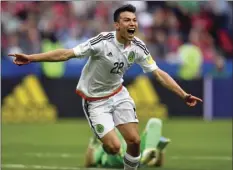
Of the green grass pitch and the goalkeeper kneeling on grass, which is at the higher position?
the goalkeeper kneeling on grass

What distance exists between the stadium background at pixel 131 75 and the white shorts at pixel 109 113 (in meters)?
4.34

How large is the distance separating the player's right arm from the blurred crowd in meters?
11.7

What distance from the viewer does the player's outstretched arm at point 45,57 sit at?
9.12 m

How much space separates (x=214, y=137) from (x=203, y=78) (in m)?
4.38

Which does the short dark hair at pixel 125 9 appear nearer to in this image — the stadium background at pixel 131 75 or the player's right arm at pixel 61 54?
the player's right arm at pixel 61 54

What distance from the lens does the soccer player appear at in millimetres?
9750

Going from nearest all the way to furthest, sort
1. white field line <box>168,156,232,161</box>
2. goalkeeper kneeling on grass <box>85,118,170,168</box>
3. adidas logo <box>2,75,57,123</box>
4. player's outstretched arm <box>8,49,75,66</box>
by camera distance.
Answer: player's outstretched arm <box>8,49,75,66</box>
goalkeeper kneeling on grass <box>85,118,170,168</box>
white field line <box>168,156,232,161</box>
adidas logo <box>2,75,57,123</box>

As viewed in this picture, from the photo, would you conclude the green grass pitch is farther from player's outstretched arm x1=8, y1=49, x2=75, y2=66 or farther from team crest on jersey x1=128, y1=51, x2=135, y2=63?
player's outstretched arm x1=8, y1=49, x2=75, y2=66

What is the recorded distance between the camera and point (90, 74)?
10.0 meters

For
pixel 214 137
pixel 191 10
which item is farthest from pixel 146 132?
pixel 191 10

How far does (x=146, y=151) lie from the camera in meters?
11.3

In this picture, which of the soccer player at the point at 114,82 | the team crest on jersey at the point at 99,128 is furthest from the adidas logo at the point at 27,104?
the team crest on jersey at the point at 99,128

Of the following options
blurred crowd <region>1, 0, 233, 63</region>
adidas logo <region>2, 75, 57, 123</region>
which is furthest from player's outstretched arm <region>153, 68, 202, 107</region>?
blurred crowd <region>1, 0, 233, 63</region>

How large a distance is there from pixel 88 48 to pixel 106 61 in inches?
12.1
